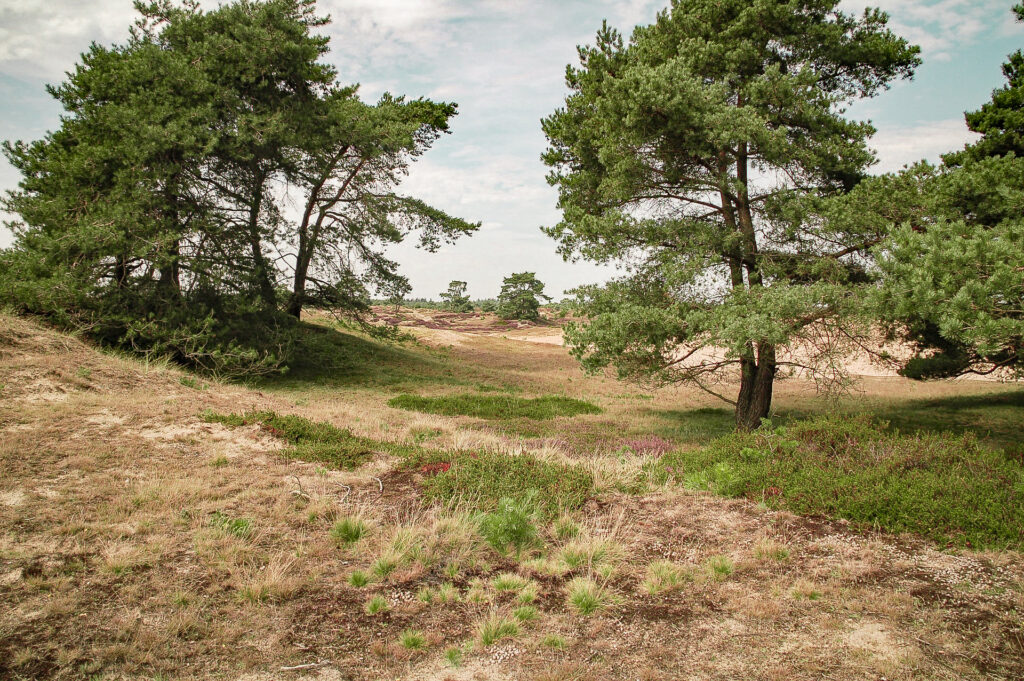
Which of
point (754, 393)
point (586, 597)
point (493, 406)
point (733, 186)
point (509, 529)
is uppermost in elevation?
point (733, 186)

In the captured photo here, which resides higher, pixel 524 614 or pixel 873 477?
pixel 873 477

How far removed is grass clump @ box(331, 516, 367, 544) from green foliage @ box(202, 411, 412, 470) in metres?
2.32

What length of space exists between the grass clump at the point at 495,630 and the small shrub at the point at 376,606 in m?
0.83

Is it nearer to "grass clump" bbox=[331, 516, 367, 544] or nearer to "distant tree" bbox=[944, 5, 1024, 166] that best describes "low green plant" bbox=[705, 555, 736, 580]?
"grass clump" bbox=[331, 516, 367, 544]

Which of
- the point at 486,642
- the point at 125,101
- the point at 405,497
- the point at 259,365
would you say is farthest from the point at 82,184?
the point at 486,642

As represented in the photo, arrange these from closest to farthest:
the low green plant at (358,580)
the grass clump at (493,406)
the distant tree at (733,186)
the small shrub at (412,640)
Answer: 1. the small shrub at (412,640)
2. the low green plant at (358,580)
3. the distant tree at (733,186)
4. the grass clump at (493,406)

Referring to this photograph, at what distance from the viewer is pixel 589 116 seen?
16406 mm

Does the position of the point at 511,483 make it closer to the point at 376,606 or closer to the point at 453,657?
the point at 376,606

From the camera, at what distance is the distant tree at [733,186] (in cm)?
1145

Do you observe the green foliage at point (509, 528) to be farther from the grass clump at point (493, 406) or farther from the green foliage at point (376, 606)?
the grass clump at point (493, 406)

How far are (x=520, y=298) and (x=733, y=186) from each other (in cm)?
5746

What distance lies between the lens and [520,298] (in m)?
69.9

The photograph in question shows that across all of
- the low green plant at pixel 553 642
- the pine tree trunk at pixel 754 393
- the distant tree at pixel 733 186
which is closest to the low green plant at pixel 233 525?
the low green plant at pixel 553 642

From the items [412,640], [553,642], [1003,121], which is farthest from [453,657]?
[1003,121]
